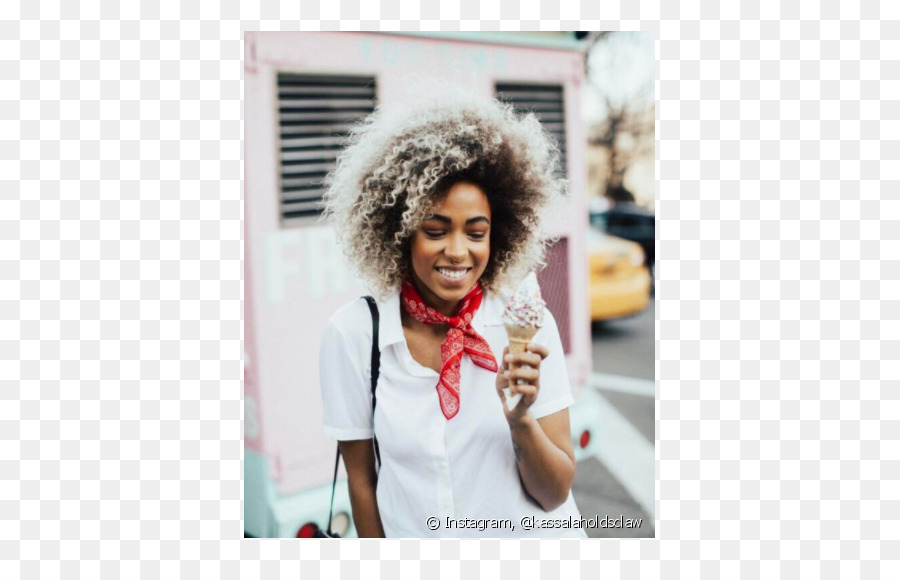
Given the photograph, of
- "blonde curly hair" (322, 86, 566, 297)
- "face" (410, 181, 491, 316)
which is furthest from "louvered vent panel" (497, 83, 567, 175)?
"face" (410, 181, 491, 316)

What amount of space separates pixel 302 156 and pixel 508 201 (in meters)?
0.85

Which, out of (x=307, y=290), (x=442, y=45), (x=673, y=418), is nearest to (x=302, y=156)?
(x=307, y=290)

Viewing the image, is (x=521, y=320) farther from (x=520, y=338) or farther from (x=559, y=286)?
(x=559, y=286)

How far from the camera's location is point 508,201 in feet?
7.11

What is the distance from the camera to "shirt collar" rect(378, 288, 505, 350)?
2.09 meters

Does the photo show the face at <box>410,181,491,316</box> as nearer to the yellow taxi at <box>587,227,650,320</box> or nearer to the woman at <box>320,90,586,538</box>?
the woman at <box>320,90,586,538</box>

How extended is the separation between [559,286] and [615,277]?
480 mm

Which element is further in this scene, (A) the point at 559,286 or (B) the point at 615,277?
(B) the point at 615,277

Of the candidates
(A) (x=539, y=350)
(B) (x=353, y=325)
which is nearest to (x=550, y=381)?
(A) (x=539, y=350)

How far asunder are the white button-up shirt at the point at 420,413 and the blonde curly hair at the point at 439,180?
0.63ft

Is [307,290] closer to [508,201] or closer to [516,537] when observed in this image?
[508,201]

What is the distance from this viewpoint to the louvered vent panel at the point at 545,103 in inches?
108

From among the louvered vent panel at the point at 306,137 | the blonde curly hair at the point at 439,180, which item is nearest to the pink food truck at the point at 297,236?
the louvered vent panel at the point at 306,137

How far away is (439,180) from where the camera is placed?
6.72 feet
